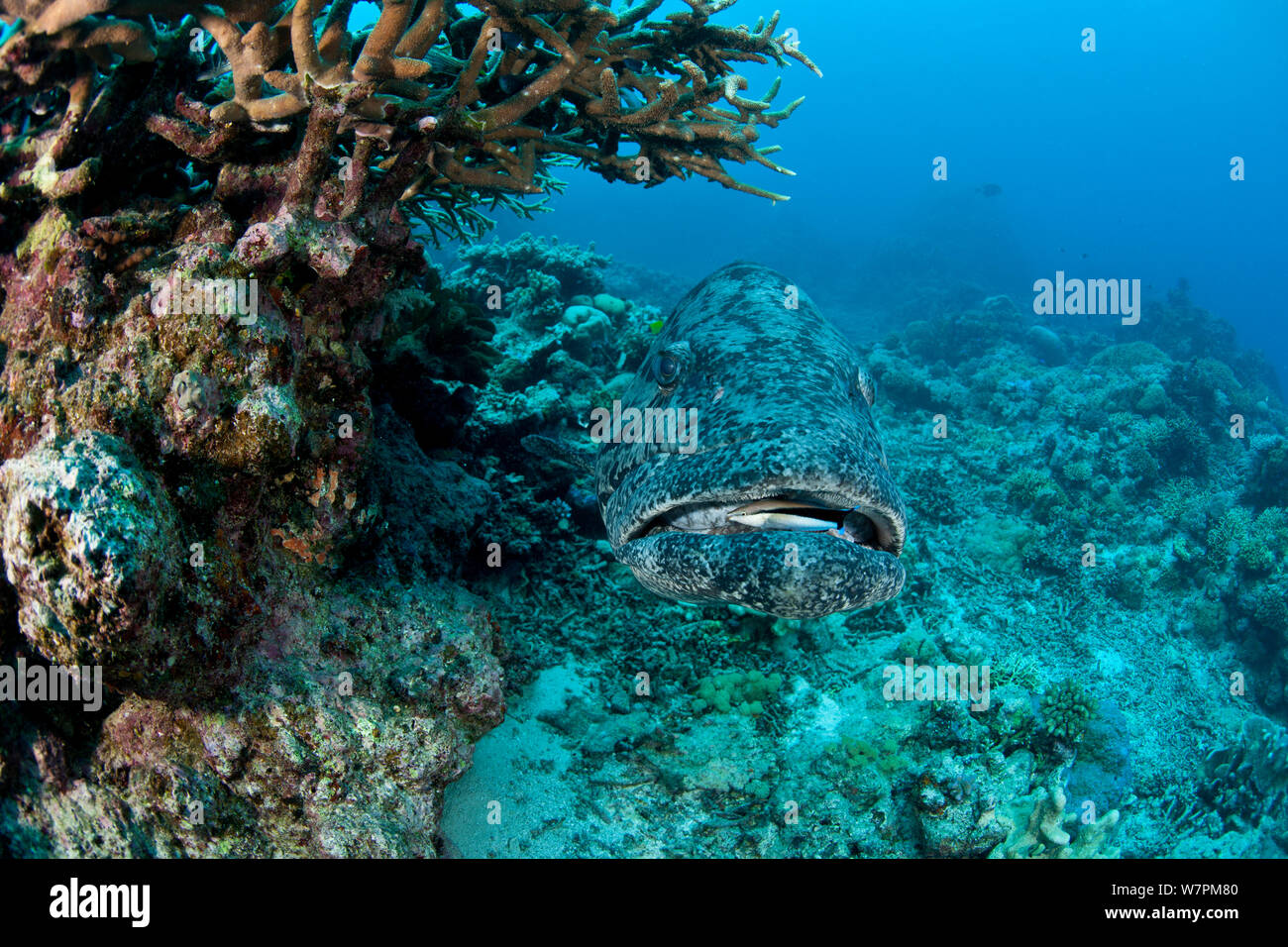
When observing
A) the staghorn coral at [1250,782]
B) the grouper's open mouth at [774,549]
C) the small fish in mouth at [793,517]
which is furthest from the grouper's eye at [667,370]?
the staghorn coral at [1250,782]

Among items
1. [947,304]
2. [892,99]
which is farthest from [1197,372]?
[892,99]

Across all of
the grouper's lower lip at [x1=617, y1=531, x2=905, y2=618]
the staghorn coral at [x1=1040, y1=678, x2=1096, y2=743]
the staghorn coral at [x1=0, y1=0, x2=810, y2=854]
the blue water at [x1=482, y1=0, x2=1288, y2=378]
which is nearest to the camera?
the staghorn coral at [x1=0, y1=0, x2=810, y2=854]

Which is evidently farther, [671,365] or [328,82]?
[671,365]

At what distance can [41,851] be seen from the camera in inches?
89.0

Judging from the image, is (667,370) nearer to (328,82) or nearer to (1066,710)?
(328,82)

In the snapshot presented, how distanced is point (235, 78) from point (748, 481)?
9.13 ft

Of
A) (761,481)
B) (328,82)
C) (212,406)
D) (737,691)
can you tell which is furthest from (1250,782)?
(328,82)

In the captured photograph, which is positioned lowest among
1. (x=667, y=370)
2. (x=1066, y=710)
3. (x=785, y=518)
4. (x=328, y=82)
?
(x=1066, y=710)

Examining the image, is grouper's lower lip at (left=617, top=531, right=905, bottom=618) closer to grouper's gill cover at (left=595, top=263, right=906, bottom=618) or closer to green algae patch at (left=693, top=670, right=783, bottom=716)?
grouper's gill cover at (left=595, top=263, right=906, bottom=618)

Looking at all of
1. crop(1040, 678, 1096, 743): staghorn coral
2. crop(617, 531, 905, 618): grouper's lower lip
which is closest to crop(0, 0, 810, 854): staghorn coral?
crop(617, 531, 905, 618): grouper's lower lip

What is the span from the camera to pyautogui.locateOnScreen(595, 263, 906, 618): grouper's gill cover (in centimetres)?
265

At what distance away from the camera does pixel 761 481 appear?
2.73 meters

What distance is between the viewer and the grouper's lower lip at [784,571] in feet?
8.43

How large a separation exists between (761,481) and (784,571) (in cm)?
42
